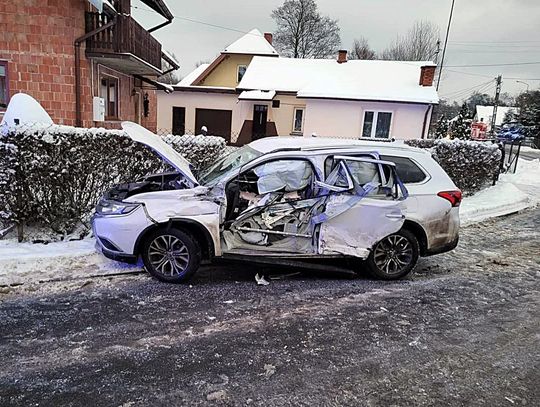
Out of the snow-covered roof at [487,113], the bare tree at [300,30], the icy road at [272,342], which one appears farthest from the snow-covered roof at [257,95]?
the snow-covered roof at [487,113]

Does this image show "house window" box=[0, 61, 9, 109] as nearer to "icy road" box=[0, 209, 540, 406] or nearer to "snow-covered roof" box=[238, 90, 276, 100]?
"icy road" box=[0, 209, 540, 406]

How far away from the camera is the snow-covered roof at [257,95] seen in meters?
23.6

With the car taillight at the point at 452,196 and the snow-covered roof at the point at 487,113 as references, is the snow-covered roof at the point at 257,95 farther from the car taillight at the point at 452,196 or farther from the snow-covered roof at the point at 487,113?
the snow-covered roof at the point at 487,113

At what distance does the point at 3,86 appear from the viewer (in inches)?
456

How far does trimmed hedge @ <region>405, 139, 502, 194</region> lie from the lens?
1126 centimetres

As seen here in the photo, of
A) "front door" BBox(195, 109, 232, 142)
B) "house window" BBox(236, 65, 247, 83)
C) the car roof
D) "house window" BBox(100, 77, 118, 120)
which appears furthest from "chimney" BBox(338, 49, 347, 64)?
the car roof

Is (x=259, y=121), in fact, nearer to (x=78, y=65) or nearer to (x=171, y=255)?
(x=78, y=65)

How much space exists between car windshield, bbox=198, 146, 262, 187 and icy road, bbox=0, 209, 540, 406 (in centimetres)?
121

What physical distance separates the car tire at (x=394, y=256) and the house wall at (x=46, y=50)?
10.0 metres

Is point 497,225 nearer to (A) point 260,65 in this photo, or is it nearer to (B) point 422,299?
(B) point 422,299

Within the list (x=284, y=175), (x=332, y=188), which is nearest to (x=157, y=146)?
(x=284, y=175)

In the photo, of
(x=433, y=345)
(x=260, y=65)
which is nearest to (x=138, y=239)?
(x=433, y=345)

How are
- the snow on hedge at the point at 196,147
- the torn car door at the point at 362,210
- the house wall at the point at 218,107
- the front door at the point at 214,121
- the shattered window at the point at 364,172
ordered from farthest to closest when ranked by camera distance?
the front door at the point at 214,121 → the house wall at the point at 218,107 → the snow on hedge at the point at 196,147 → the shattered window at the point at 364,172 → the torn car door at the point at 362,210

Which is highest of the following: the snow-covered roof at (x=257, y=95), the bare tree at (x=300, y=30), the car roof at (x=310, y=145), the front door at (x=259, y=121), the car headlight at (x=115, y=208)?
the bare tree at (x=300, y=30)
